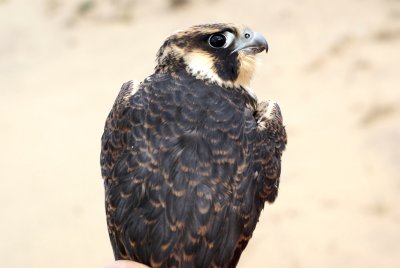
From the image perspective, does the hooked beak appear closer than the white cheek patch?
No

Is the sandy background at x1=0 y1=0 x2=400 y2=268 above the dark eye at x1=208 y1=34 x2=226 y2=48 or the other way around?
above

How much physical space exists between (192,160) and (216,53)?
0.90 meters

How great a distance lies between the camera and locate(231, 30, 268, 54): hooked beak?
355 cm

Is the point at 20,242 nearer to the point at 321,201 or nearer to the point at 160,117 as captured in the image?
the point at 321,201

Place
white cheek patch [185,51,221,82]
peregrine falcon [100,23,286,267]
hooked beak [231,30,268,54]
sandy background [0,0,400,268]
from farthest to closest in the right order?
sandy background [0,0,400,268] < hooked beak [231,30,268,54] < white cheek patch [185,51,221,82] < peregrine falcon [100,23,286,267]

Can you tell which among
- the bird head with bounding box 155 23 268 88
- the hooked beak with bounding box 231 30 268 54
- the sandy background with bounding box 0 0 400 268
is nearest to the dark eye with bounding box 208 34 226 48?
the bird head with bounding box 155 23 268 88

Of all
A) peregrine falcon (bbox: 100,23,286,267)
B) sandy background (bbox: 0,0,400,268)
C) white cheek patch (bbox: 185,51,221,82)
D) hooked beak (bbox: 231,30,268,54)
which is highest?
sandy background (bbox: 0,0,400,268)

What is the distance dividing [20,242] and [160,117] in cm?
455

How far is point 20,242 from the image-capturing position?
6.89 meters

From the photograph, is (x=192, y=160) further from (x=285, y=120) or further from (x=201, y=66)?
(x=285, y=120)

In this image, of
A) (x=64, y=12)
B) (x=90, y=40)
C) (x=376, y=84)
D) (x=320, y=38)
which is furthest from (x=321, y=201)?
(x=64, y=12)

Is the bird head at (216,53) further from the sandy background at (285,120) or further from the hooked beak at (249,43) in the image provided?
the sandy background at (285,120)

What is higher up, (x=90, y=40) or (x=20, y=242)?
(x=90, y=40)

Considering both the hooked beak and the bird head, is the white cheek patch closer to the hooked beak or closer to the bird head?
the bird head
